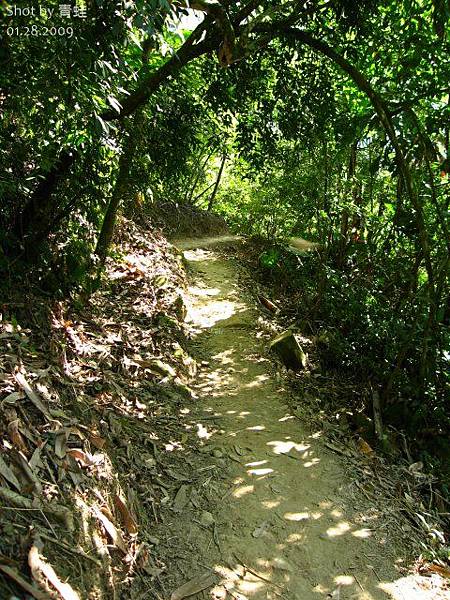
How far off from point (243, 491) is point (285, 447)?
2.88 ft

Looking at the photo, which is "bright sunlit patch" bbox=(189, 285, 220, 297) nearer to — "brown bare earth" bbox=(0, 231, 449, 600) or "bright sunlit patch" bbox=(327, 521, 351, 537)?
"brown bare earth" bbox=(0, 231, 449, 600)

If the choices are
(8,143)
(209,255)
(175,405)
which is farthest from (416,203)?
(209,255)

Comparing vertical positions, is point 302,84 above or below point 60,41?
above

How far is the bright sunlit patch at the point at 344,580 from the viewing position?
3161 mm


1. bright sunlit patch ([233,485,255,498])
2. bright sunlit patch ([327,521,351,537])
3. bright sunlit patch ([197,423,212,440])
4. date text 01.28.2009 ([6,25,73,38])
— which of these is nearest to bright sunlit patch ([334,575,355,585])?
bright sunlit patch ([327,521,351,537])

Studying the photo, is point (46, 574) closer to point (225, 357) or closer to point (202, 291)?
point (225, 357)

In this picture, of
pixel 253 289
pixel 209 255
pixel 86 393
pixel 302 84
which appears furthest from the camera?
pixel 209 255

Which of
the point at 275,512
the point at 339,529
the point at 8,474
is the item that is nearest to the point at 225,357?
the point at 275,512

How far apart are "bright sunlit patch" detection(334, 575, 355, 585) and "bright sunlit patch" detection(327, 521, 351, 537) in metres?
0.33

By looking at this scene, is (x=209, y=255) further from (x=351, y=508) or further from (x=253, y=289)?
(x=351, y=508)

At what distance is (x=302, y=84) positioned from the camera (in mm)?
5133

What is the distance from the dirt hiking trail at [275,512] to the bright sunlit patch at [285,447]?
1cm

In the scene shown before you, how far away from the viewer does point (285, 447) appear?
14.9 feet

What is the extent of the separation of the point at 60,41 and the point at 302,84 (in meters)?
3.42
